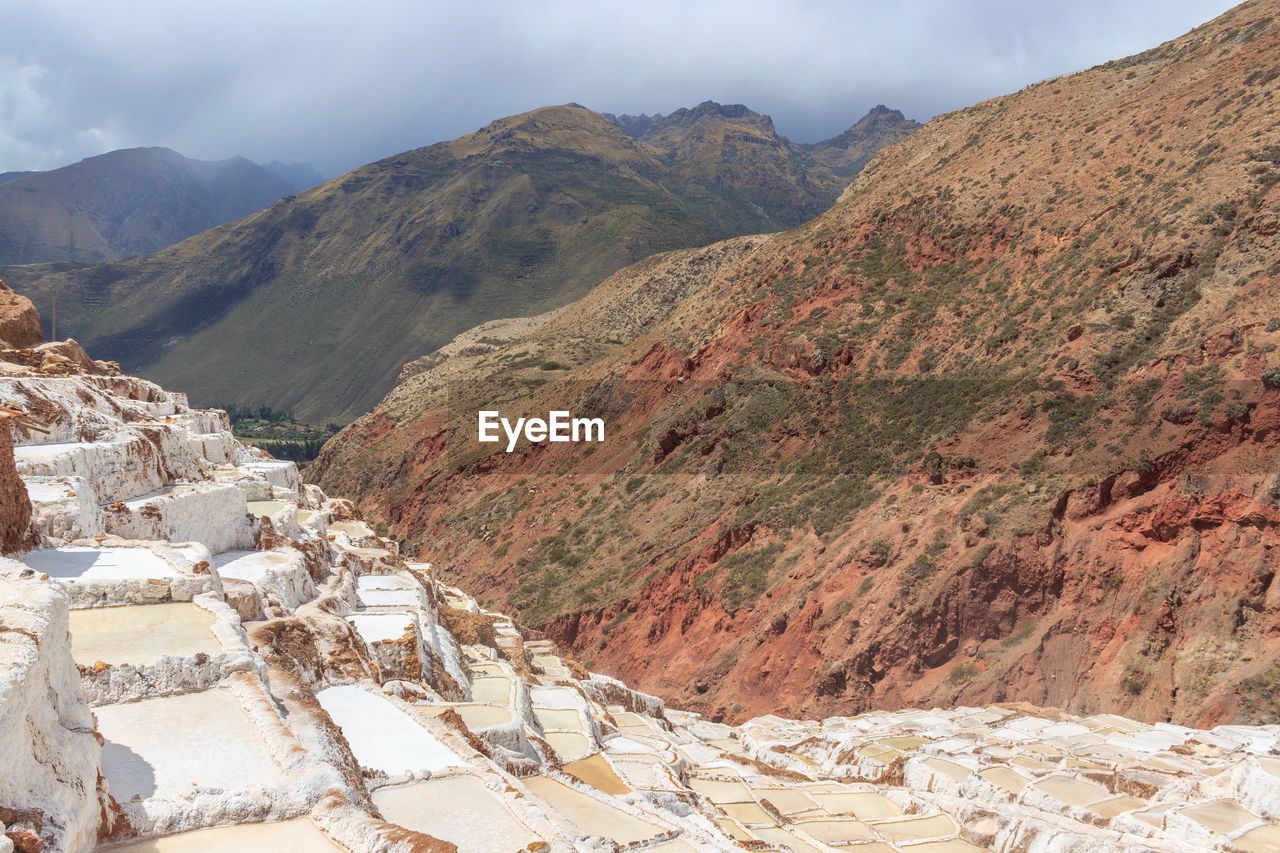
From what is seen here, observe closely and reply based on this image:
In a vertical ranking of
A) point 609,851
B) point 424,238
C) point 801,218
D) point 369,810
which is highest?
point 801,218

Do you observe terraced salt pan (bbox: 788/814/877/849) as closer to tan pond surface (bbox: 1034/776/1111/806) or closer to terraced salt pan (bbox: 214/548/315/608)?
tan pond surface (bbox: 1034/776/1111/806)

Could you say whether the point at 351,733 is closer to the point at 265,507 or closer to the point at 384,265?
the point at 265,507

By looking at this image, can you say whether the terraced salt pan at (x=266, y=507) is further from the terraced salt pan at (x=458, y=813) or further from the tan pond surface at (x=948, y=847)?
the tan pond surface at (x=948, y=847)

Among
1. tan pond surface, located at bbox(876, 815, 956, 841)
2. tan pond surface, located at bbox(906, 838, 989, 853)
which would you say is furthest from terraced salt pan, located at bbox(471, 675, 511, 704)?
tan pond surface, located at bbox(906, 838, 989, 853)

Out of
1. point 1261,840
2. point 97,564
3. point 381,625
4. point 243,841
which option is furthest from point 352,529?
point 1261,840

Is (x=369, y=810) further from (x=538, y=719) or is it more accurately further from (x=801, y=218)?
(x=801, y=218)

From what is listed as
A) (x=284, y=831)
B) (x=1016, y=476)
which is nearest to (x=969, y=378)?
(x=1016, y=476)
